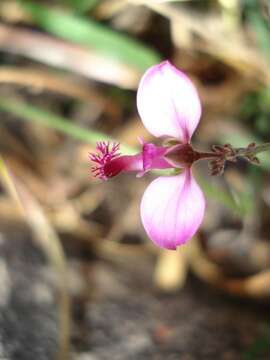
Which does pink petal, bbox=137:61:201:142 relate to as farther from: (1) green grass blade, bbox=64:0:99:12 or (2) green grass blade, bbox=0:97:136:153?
(1) green grass blade, bbox=64:0:99:12

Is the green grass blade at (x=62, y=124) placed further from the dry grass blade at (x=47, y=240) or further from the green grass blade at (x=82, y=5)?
the green grass blade at (x=82, y=5)

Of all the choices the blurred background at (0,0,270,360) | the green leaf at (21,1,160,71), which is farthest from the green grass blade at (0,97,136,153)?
the green leaf at (21,1,160,71)

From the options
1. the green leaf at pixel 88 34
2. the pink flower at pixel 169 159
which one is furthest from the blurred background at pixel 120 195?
the pink flower at pixel 169 159

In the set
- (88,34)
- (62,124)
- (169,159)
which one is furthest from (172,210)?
(88,34)

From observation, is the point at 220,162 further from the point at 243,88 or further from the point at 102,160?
Answer: the point at 243,88

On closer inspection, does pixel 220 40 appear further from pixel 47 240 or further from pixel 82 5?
pixel 47 240

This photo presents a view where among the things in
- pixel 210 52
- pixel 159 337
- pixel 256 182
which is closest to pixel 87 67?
pixel 210 52

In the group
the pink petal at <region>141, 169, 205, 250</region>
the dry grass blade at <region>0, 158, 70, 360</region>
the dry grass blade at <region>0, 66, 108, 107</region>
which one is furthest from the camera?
the dry grass blade at <region>0, 66, 108, 107</region>
